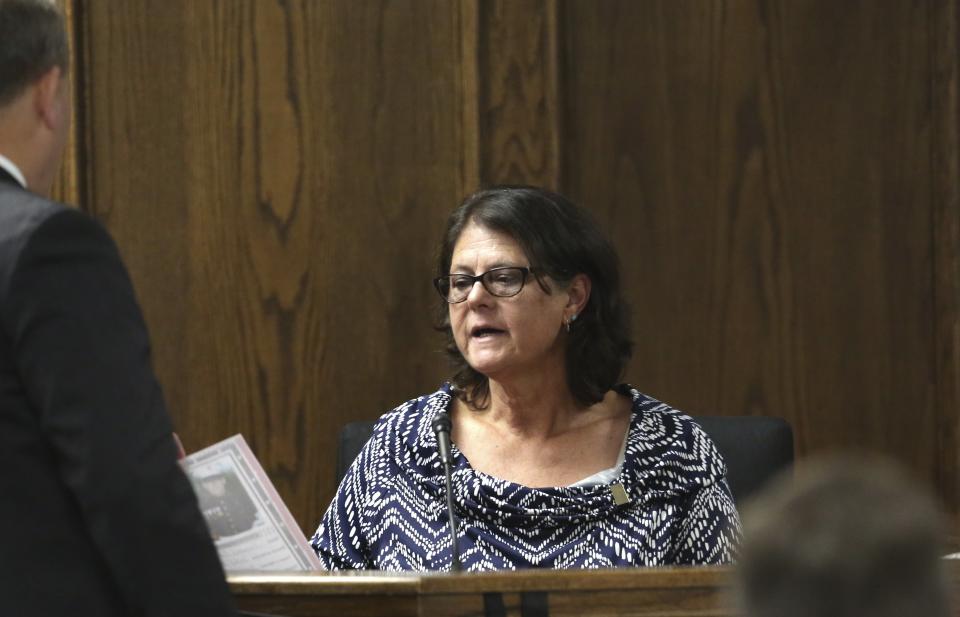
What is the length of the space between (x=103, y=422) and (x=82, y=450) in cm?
4

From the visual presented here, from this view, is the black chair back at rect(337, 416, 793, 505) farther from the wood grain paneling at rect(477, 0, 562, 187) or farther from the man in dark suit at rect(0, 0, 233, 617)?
the man in dark suit at rect(0, 0, 233, 617)

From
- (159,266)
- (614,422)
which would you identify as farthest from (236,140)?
(614,422)

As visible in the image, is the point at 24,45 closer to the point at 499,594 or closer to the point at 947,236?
the point at 499,594

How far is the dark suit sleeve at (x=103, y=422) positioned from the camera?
143 centimetres

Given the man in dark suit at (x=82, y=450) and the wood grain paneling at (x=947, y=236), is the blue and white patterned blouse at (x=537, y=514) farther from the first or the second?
the man in dark suit at (x=82, y=450)

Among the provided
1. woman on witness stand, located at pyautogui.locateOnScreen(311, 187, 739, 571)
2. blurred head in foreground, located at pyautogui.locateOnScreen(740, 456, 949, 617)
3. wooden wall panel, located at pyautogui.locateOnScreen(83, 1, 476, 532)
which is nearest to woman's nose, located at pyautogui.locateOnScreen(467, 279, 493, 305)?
woman on witness stand, located at pyautogui.locateOnScreen(311, 187, 739, 571)

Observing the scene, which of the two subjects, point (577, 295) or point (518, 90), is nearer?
point (577, 295)

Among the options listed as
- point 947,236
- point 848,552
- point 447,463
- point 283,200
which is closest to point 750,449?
point 447,463

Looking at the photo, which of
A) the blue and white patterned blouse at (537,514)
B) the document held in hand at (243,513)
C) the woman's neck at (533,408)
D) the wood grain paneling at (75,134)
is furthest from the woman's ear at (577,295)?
the wood grain paneling at (75,134)

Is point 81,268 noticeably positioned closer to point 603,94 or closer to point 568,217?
point 568,217

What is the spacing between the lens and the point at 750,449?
2.82m

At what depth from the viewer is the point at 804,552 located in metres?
0.62

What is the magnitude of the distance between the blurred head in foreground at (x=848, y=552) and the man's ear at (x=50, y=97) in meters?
1.18

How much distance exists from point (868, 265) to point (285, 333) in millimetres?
1446
